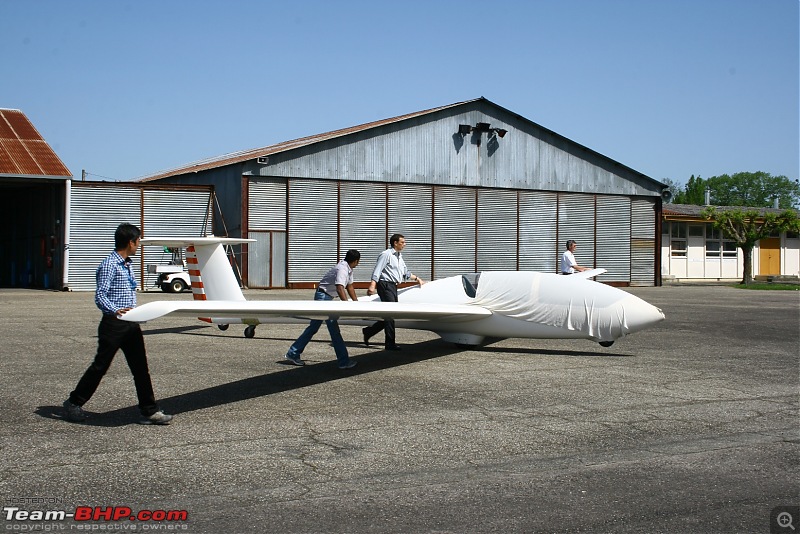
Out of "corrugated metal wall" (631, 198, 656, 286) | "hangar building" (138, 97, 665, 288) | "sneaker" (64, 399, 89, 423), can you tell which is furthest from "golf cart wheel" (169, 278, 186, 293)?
"sneaker" (64, 399, 89, 423)

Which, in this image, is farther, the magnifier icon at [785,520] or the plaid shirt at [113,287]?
the plaid shirt at [113,287]

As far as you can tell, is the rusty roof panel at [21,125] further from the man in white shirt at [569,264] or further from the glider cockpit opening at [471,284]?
the glider cockpit opening at [471,284]

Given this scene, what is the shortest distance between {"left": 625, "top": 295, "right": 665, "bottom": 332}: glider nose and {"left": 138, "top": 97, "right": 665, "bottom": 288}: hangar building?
71.0 feet

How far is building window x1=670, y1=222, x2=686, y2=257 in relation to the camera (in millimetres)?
51000

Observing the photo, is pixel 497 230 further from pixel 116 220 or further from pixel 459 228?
pixel 116 220

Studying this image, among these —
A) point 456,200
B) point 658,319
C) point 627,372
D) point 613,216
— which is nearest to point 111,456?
point 627,372

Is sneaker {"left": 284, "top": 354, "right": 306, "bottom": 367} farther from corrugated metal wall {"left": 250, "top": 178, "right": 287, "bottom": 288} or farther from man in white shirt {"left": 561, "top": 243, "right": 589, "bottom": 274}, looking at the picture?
corrugated metal wall {"left": 250, "top": 178, "right": 287, "bottom": 288}

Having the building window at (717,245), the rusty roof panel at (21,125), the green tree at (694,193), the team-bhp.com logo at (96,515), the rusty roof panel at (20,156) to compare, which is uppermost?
the green tree at (694,193)

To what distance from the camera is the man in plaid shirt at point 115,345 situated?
7445 mm

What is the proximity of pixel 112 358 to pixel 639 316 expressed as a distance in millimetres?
8298

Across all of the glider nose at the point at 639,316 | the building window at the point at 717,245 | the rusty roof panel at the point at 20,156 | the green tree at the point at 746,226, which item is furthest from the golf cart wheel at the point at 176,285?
the building window at the point at 717,245

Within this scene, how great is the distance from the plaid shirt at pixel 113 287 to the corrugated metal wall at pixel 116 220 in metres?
24.7

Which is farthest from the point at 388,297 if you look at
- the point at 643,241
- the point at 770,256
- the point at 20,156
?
the point at 770,256

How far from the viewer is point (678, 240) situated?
51.2 meters
